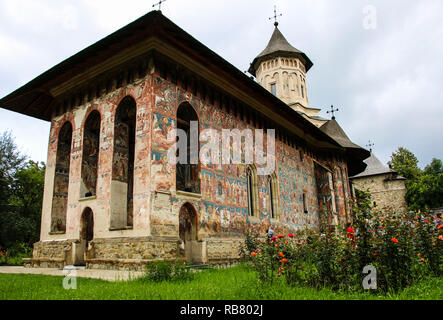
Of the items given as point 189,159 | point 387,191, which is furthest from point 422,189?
point 189,159

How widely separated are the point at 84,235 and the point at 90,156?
290 centimetres

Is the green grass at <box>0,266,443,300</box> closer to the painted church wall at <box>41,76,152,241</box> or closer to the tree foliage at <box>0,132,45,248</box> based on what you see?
the painted church wall at <box>41,76,152,241</box>

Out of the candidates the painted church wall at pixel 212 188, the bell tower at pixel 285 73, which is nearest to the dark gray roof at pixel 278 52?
the bell tower at pixel 285 73

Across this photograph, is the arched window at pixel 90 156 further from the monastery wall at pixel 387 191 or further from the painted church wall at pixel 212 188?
the monastery wall at pixel 387 191

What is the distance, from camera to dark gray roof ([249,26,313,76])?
2615 cm

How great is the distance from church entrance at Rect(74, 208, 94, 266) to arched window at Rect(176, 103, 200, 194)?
10.2 feet

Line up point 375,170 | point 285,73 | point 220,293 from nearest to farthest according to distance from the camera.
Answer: point 220,293, point 285,73, point 375,170

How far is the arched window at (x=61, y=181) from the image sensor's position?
12344 millimetres

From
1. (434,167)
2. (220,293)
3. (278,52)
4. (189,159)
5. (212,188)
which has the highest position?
(278,52)

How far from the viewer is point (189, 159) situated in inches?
466

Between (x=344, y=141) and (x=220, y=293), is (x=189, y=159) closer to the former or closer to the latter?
(x=220, y=293)

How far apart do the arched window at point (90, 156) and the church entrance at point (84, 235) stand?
27.9 inches

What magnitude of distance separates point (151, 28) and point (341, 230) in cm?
768
